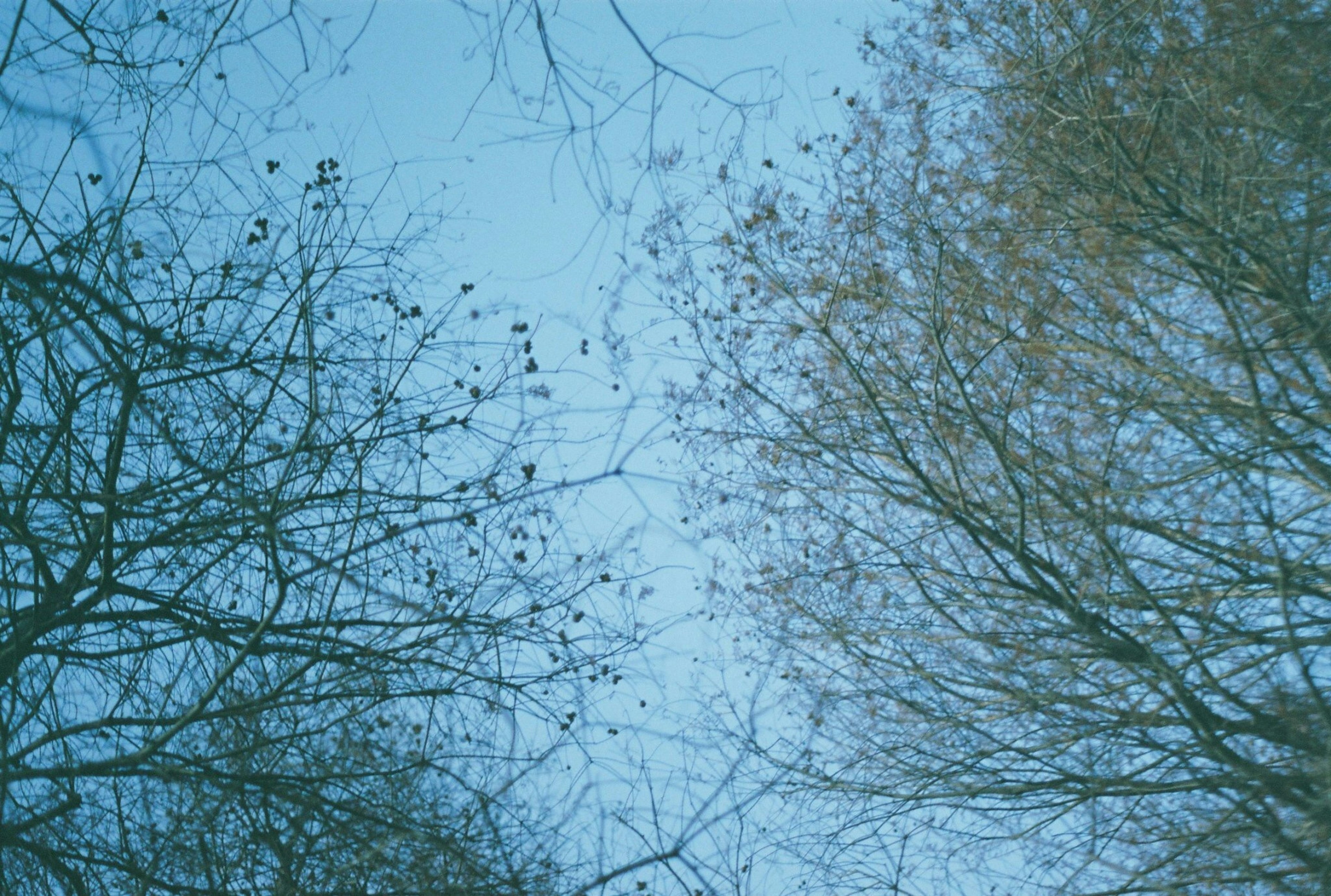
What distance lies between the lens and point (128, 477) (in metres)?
3.79

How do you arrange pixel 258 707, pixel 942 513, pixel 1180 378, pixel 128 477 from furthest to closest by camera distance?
pixel 1180 378, pixel 942 513, pixel 128 477, pixel 258 707

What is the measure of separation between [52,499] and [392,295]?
49.0 inches

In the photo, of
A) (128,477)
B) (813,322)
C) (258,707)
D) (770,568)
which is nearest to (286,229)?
(128,477)

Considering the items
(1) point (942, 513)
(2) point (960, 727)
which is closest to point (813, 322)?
(1) point (942, 513)

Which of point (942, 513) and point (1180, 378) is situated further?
point (1180, 378)

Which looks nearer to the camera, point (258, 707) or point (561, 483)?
point (258, 707)

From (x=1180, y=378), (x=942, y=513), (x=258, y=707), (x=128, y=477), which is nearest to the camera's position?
(x=258, y=707)

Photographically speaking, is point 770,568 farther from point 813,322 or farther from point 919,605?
point 813,322

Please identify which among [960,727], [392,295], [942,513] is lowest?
[960,727]

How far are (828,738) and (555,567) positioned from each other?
5.35 ft

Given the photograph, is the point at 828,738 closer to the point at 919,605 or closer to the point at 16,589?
the point at 919,605

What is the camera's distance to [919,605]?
482 cm

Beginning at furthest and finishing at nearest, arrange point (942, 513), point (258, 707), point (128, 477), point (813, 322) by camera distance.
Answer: point (813, 322)
point (942, 513)
point (128, 477)
point (258, 707)

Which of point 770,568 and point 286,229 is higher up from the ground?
point 286,229
